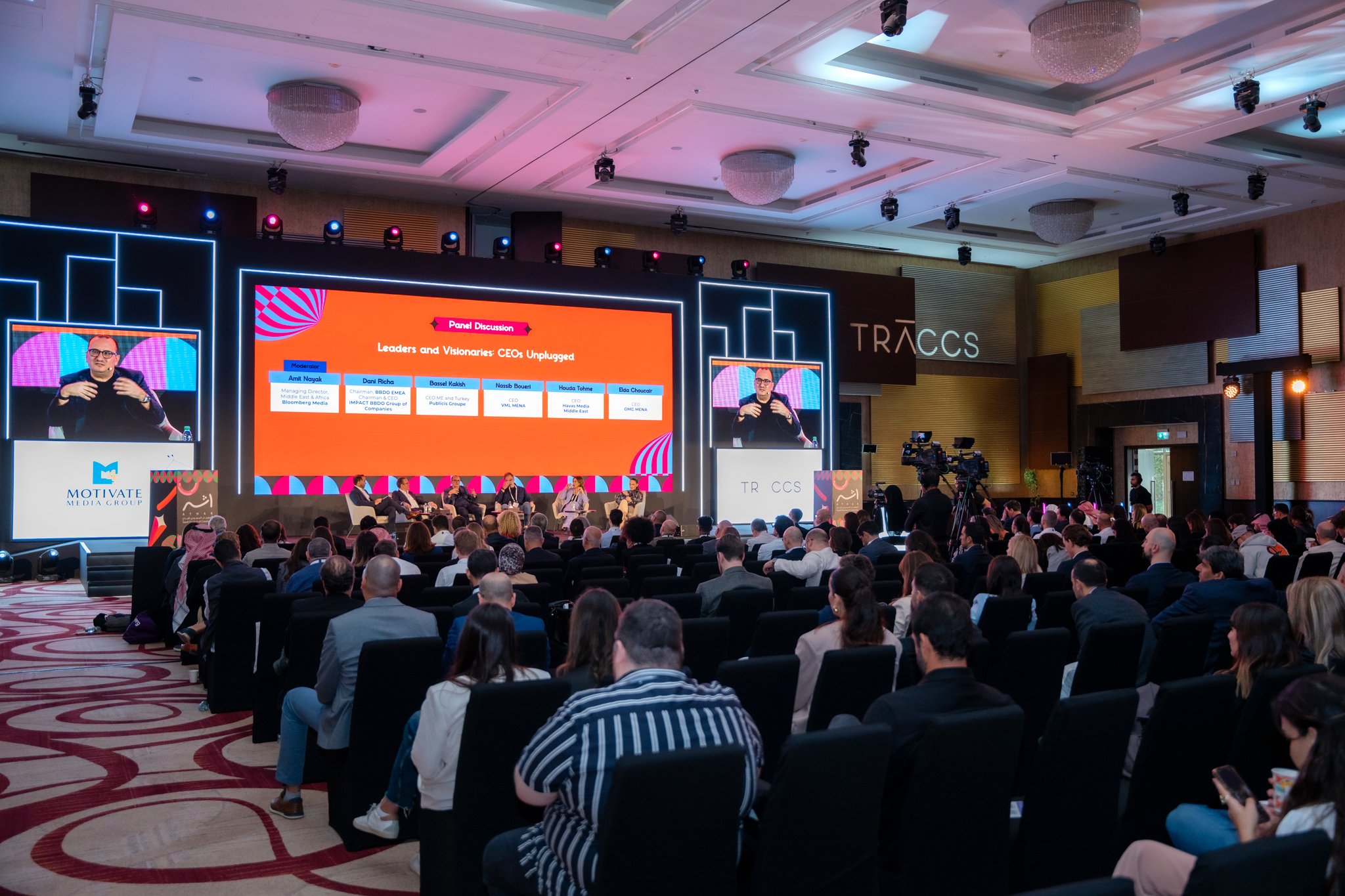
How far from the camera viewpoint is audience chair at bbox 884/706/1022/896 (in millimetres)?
2590

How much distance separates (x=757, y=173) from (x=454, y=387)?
4977 millimetres

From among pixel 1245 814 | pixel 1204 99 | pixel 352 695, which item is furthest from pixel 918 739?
pixel 1204 99

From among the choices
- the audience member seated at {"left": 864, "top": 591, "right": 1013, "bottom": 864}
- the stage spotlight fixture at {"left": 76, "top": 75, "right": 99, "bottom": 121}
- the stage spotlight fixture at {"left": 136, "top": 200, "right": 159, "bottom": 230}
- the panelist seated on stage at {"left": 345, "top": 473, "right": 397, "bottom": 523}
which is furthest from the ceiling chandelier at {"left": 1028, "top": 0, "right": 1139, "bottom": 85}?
the stage spotlight fixture at {"left": 136, "top": 200, "right": 159, "bottom": 230}

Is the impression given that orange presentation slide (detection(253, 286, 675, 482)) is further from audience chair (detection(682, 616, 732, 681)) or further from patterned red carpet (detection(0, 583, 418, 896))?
audience chair (detection(682, 616, 732, 681))

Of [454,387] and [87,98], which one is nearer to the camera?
[87,98]

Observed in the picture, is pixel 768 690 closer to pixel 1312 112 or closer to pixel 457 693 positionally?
pixel 457 693

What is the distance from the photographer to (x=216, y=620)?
19.4 ft

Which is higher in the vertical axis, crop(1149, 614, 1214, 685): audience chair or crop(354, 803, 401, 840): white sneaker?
crop(1149, 614, 1214, 685): audience chair

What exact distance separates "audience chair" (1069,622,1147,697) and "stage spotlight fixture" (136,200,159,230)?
12095mm

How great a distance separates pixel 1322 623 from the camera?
3840 millimetres

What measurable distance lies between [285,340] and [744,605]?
9.42 m

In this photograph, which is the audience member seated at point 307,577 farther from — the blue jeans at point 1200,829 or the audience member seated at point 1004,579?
the blue jeans at point 1200,829

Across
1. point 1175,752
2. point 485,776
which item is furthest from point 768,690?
point 1175,752

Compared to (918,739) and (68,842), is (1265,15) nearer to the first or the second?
(918,739)
